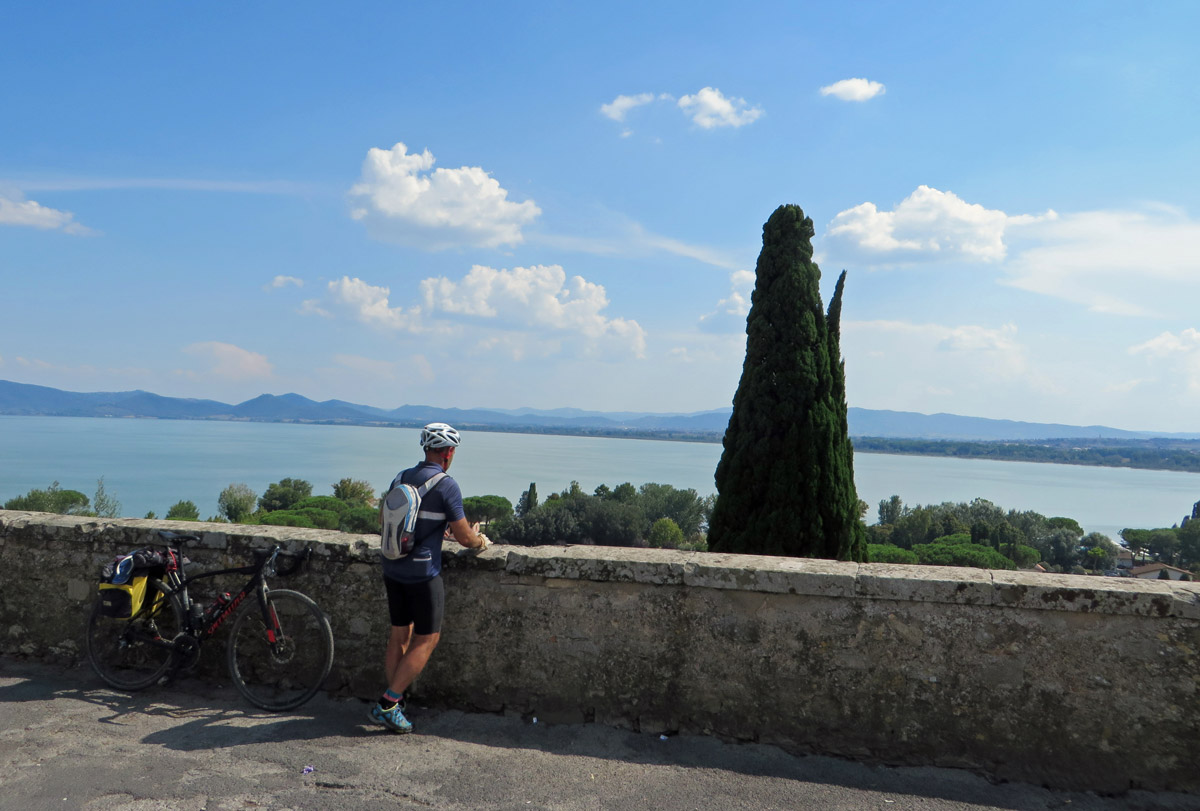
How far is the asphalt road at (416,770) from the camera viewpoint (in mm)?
3043

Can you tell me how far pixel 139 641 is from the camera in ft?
14.1

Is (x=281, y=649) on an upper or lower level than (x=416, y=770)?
upper

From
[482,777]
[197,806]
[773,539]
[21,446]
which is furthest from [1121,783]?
[21,446]

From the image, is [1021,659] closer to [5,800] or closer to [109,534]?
[5,800]

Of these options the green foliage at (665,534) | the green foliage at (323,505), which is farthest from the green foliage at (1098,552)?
the green foliage at (323,505)

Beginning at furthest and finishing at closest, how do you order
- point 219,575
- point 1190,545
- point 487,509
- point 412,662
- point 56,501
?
point 487,509
point 1190,545
point 56,501
point 219,575
point 412,662

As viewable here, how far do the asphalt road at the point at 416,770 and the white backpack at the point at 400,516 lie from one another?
0.97m

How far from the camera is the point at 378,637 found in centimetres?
414

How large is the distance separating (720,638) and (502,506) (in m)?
62.3

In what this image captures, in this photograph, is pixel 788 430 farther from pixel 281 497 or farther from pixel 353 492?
pixel 353 492

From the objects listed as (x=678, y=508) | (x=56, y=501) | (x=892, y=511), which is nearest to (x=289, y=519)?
(x=56, y=501)

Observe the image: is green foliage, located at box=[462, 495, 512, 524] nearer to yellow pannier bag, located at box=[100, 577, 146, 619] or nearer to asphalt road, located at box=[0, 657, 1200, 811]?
yellow pannier bag, located at box=[100, 577, 146, 619]

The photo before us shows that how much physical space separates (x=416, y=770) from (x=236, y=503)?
7462cm

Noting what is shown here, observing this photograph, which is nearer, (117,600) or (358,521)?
(117,600)
